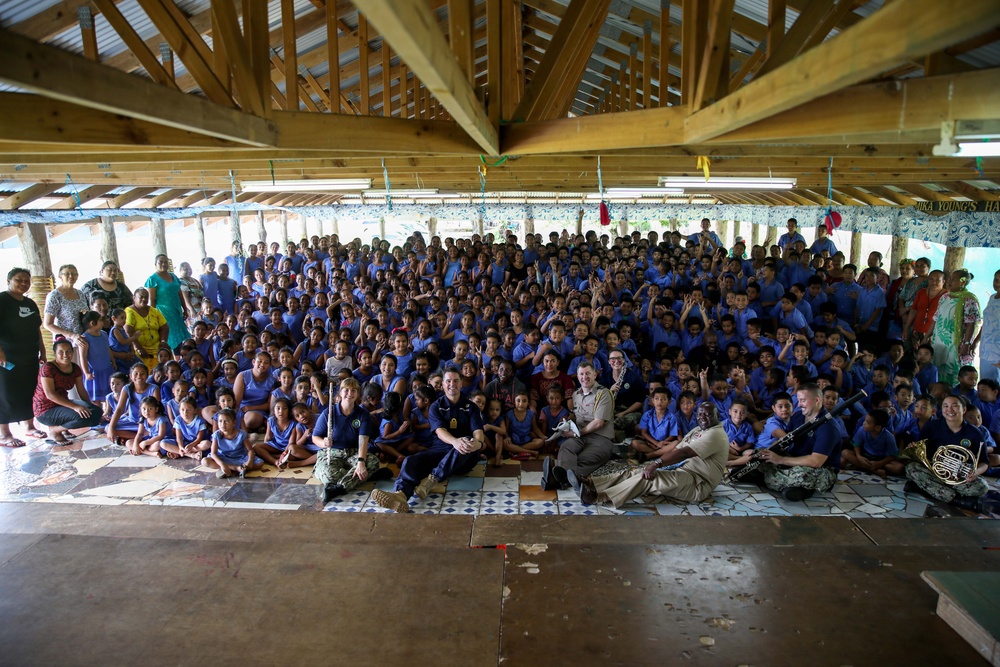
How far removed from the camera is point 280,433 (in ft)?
19.3

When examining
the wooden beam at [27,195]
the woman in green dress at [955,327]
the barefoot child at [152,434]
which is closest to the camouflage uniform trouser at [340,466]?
the barefoot child at [152,434]

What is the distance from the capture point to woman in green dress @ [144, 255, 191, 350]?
8195 millimetres

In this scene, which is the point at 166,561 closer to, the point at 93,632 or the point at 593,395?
the point at 93,632

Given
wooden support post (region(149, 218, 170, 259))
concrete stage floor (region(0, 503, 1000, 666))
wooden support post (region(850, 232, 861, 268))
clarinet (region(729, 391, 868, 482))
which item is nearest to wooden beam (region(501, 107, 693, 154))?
concrete stage floor (region(0, 503, 1000, 666))

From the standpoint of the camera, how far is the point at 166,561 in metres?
3.40

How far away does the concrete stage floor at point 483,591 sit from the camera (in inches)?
108

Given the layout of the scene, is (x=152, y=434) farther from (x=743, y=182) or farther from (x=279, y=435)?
(x=743, y=182)

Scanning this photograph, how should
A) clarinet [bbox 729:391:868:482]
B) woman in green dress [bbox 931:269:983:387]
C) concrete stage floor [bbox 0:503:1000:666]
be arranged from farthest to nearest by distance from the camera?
woman in green dress [bbox 931:269:983:387], clarinet [bbox 729:391:868:482], concrete stage floor [bbox 0:503:1000:666]

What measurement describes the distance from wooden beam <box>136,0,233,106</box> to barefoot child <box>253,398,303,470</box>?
119 inches

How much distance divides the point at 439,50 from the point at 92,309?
6.98m

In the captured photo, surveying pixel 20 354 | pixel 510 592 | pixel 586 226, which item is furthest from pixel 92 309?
pixel 586 226

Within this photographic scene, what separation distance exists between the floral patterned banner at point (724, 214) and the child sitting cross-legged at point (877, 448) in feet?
14.1

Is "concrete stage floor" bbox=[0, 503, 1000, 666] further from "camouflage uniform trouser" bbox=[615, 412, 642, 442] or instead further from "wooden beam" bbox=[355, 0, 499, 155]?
"camouflage uniform trouser" bbox=[615, 412, 642, 442]

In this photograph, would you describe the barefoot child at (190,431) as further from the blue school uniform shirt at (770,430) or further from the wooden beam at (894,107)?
the wooden beam at (894,107)
